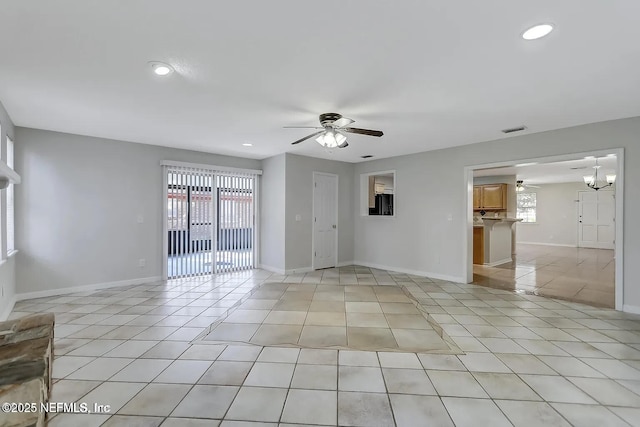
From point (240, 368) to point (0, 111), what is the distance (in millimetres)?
3941

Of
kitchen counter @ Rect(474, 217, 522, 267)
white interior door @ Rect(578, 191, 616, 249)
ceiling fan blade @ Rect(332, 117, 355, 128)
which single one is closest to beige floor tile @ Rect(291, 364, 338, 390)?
ceiling fan blade @ Rect(332, 117, 355, 128)

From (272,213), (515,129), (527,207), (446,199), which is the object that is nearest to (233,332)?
(272,213)

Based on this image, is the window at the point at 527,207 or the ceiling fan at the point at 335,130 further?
the window at the point at 527,207

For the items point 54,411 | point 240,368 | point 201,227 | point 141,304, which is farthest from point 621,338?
point 201,227

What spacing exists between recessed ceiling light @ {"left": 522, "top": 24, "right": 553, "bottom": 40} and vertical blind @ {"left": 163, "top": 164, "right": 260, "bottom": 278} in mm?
5288

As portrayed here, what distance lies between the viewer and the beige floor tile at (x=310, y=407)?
1810 millimetres

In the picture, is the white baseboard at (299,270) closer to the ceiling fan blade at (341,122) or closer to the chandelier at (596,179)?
the ceiling fan blade at (341,122)

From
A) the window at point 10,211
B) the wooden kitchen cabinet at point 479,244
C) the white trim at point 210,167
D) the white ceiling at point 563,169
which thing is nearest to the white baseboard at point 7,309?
the window at point 10,211

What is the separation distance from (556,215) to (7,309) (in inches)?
587

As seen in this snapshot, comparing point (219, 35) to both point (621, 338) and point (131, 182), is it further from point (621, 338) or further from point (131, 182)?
point (621, 338)

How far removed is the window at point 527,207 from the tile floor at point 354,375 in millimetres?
9371

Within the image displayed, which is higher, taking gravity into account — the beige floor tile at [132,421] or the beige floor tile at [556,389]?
the beige floor tile at [132,421]

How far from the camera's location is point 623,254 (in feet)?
12.3

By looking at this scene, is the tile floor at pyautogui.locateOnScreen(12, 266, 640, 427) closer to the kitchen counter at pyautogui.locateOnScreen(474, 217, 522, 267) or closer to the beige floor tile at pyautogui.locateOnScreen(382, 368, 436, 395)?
the beige floor tile at pyautogui.locateOnScreen(382, 368, 436, 395)
